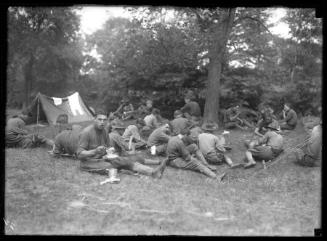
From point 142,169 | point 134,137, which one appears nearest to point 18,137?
point 134,137

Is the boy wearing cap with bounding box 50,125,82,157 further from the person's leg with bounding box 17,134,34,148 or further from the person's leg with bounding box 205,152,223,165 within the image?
the person's leg with bounding box 205,152,223,165

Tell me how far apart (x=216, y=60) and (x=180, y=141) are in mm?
5749

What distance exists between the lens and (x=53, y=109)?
1466 cm

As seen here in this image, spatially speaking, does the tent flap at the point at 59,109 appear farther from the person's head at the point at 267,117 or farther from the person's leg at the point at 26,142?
the person's head at the point at 267,117

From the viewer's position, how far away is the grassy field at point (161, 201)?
4.99m

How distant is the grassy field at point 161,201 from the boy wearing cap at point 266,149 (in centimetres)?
25

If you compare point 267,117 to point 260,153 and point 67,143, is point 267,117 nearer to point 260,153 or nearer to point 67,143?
point 260,153

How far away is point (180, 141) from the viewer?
8.38 meters

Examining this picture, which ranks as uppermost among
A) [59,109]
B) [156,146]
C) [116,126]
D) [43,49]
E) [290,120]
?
[43,49]

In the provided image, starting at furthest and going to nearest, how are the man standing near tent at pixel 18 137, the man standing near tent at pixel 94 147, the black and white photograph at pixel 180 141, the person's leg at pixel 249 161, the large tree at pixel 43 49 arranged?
1. the large tree at pixel 43 49
2. the man standing near tent at pixel 18 137
3. the person's leg at pixel 249 161
4. the man standing near tent at pixel 94 147
5. the black and white photograph at pixel 180 141

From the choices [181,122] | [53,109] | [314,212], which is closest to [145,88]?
[53,109]

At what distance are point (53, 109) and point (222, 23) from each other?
26.1 feet

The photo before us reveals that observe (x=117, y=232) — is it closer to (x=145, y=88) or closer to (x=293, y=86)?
(x=145, y=88)

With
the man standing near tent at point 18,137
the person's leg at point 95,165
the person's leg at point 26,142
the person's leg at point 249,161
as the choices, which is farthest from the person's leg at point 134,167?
the person's leg at point 26,142
